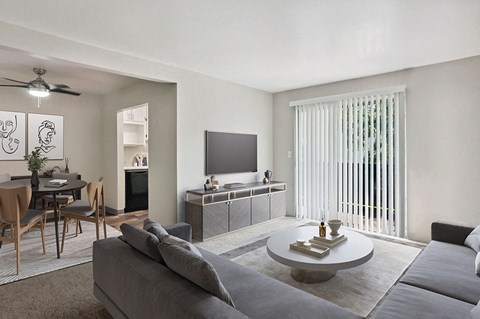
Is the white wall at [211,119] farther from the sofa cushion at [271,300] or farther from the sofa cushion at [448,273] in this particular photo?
the sofa cushion at [448,273]

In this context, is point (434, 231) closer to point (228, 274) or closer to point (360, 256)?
point (360, 256)

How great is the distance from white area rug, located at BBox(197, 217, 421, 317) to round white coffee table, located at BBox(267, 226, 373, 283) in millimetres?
115

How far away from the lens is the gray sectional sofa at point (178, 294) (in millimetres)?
1298

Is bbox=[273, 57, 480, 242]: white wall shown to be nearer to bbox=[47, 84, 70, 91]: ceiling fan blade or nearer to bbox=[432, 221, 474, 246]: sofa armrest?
bbox=[432, 221, 474, 246]: sofa armrest

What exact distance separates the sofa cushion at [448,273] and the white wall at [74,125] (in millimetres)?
6138

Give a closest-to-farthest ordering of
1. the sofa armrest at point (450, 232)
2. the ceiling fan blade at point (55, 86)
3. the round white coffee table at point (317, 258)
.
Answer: the round white coffee table at point (317, 258), the sofa armrest at point (450, 232), the ceiling fan blade at point (55, 86)

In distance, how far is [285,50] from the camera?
340 centimetres

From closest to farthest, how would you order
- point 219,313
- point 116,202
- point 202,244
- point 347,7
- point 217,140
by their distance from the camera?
point 219,313
point 347,7
point 202,244
point 217,140
point 116,202

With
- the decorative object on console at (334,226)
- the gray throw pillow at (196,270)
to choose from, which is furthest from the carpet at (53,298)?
the decorative object on console at (334,226)

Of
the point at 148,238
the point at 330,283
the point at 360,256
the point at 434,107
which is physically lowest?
the point at 330,283

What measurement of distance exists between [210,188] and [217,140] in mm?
847

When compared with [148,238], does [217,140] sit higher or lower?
higher

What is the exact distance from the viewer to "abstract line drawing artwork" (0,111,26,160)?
4.93 m

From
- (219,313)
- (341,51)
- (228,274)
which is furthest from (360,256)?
(341,51)
